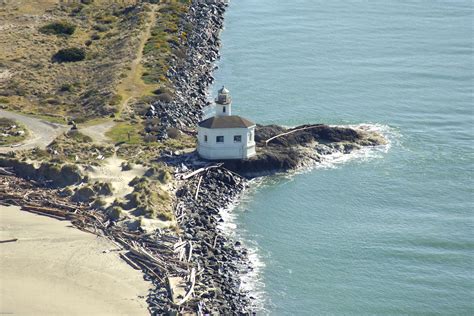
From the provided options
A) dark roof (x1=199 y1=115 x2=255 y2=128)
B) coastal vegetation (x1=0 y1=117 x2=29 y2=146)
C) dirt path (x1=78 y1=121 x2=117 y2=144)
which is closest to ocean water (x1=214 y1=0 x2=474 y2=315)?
dark roof (x1=199 y1=115 x2=255 y2=128)

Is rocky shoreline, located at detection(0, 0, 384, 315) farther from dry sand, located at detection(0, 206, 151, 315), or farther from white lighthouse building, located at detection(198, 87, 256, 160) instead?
dry sand, located at detection(0, 206, 151, 315)

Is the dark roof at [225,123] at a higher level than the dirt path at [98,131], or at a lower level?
higher

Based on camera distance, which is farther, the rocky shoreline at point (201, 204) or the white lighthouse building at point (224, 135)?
the white lighthouse building at point (224, 135)

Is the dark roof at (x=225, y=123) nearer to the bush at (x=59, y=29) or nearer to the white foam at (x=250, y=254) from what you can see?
the white foam at (x=250, y=254)

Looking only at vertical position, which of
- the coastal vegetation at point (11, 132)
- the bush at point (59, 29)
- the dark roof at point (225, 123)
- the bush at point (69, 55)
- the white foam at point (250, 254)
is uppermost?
the bush at point (59, 29)

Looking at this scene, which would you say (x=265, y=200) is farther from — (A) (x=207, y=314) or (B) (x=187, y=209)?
(A) (x=207, y=314)

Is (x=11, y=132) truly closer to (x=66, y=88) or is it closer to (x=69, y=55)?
(x=66, y=88)

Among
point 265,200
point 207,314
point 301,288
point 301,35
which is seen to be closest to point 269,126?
point 265,200

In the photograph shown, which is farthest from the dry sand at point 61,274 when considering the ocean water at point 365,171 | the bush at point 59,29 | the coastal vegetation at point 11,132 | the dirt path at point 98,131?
the bush at point 59,29
